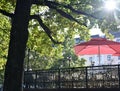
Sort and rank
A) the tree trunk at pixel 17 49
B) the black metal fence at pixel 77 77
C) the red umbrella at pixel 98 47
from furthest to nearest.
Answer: the red umbrella at pixel 98 47
the black metal fence at pixel 77 77
the tree trunk at pixel 17 49

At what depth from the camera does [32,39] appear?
21125 millimetres

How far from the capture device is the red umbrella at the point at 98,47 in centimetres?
2067

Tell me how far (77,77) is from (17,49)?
17.4 ft

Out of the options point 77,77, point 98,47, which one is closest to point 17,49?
point 77,77

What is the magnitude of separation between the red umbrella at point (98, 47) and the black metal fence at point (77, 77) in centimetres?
370

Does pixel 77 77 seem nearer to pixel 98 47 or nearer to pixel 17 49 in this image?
pixel 17 49

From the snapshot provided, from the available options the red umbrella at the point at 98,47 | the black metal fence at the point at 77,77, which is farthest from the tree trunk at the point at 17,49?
the red umbrella at the point at 98,47

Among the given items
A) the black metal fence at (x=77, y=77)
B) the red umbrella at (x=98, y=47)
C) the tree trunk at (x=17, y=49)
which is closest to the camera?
the tree trunk at (x=17, y=49)

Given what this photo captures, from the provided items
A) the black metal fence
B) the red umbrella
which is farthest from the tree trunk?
the red umbrella

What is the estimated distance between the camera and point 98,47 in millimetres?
23828

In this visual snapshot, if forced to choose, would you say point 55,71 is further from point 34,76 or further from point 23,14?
point 23,14

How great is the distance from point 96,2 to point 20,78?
539cm

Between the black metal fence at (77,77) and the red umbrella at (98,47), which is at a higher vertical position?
the red umbrella at (98,47)

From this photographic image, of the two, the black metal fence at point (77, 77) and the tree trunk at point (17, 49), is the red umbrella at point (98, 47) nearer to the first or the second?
the black metal fence at point (77, 77)
